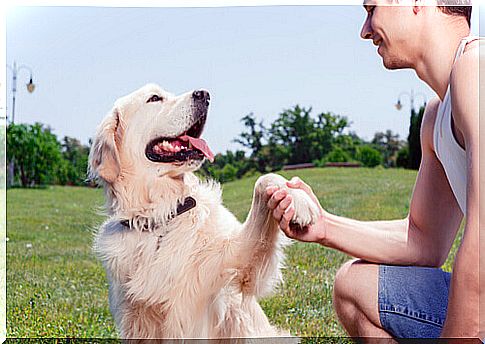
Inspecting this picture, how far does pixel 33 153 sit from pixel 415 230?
12.5ft

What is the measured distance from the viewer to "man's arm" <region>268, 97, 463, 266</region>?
181cm

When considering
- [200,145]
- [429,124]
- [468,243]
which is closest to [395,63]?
[429,124]

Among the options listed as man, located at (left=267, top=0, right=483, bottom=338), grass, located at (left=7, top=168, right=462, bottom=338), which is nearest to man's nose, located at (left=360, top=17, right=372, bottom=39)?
man, located at (left=267, top=0, right=483, bottom=338)

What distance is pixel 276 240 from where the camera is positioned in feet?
6.57

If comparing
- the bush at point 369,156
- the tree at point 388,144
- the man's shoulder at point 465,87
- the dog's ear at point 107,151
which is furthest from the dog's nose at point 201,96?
the bush at point 369,156

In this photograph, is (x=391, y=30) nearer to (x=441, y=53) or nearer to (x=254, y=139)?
(x=441, y=53)

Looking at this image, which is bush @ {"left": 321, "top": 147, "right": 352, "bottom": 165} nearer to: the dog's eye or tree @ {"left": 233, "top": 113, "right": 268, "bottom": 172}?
tree @ {"left": 233, "top": 113, "right": 268, "bottom": 172}

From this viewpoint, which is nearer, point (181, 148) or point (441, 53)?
point (441, 53)

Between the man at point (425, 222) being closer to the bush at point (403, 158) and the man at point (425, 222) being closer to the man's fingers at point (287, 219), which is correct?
the man's fingers at point (287, 219)

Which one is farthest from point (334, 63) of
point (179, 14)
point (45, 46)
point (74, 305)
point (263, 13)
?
point (74, 305)

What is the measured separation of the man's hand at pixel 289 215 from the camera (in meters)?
1.75

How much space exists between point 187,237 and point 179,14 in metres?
1.92

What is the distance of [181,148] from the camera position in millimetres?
2221

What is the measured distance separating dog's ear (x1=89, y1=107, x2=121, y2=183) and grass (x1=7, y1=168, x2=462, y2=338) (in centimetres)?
18
